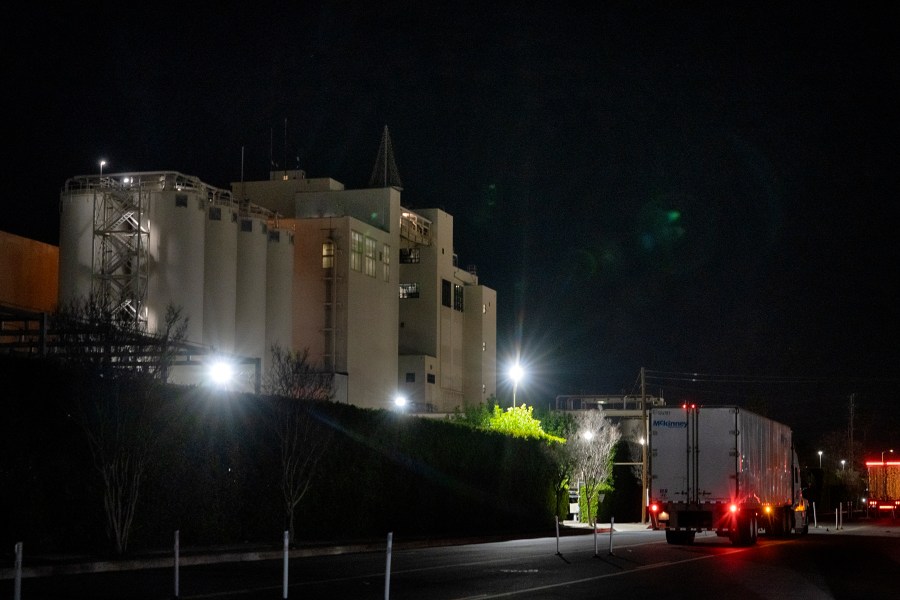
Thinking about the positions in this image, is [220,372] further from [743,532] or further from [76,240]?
[76,240]

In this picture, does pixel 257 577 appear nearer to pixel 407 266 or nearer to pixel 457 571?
pixel 457 571

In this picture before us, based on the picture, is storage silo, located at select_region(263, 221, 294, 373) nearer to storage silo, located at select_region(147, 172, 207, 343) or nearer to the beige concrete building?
the beige concrete building

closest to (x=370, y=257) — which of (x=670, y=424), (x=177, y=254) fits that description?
(x=177, y=254)

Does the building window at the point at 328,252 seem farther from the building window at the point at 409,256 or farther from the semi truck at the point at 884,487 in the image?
the semi truck at the point at 884,487

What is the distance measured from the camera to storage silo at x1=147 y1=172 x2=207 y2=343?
61.5 metres

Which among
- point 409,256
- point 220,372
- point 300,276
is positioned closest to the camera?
point 220,372

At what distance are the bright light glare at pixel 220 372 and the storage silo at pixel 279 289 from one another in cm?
2184

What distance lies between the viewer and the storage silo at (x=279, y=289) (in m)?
70.9

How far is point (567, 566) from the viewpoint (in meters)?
24.2

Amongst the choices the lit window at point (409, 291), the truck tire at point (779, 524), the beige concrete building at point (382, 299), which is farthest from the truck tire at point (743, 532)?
the lit window at point (409, 291)

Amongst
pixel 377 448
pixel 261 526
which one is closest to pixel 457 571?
pixel 261 526

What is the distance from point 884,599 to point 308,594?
8.28 m

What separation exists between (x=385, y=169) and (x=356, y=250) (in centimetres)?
1998

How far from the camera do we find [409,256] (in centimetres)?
9406
